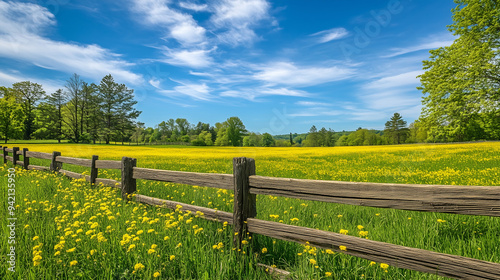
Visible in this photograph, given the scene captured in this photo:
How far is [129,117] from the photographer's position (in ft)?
227

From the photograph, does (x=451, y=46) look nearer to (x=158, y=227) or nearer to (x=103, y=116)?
(x=158, y=227)

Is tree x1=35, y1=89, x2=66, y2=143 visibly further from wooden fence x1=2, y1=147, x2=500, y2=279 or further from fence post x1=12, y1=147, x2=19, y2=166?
wooden fence x1=2, y1=147, x2=500, y2=279

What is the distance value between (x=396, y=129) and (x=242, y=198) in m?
116

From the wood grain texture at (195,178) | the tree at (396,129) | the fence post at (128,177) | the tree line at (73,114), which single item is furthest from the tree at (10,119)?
the tree at (396,129)

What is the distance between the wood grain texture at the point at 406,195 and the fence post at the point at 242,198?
522 millimetres

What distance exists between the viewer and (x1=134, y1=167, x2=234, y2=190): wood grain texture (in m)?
3.72

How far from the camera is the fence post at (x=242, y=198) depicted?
346 centimetres

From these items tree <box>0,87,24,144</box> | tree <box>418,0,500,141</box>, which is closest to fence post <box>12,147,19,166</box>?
tree <box>418,0,500,141</box>

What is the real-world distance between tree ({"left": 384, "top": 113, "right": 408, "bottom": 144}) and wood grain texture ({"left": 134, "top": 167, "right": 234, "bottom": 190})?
109 m

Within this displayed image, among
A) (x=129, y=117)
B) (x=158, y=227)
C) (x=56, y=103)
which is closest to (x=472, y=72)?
(x=158, y=227)

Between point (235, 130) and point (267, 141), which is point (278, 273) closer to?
point (235, 130)

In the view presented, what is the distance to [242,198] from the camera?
3.47 meters

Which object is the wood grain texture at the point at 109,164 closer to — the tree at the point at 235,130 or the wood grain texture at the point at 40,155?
the wood grain texture at the point at 40,155

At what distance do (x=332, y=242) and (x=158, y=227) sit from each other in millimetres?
2732
